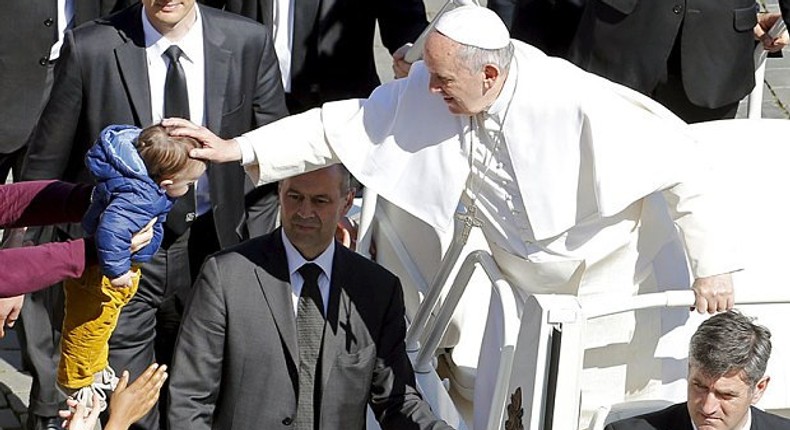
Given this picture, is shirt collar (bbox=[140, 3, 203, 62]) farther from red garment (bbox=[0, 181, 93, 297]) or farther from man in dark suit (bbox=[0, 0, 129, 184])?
red garment (bbox=[0, 181, 93, 297])

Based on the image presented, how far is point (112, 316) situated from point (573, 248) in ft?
4.09

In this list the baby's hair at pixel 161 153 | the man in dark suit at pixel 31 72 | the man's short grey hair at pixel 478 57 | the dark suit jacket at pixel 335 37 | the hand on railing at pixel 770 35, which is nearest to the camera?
the baby's hair at pixel 161 153

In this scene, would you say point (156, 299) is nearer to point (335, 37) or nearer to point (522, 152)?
point (522, 152)

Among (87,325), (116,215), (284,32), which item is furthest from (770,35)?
(116,215)

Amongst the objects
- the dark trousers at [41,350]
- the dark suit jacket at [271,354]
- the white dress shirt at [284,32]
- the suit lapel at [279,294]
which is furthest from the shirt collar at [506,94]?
the dark trousers at [41,350]

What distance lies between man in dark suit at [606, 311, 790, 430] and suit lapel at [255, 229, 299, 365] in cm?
100

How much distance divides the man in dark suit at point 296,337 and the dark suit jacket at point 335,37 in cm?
159

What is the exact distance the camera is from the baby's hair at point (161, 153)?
3.84 m

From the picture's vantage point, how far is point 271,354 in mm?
4344

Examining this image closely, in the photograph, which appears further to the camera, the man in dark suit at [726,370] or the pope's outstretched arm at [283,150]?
the pope's outstretched arm at [283,150]

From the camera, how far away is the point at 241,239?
5.25m

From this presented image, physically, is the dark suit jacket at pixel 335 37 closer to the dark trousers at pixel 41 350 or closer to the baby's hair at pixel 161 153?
the dark trousers at pixel 41 350

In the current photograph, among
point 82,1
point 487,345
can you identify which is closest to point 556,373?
point 487,345

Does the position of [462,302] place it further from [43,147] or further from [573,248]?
[43,147]
